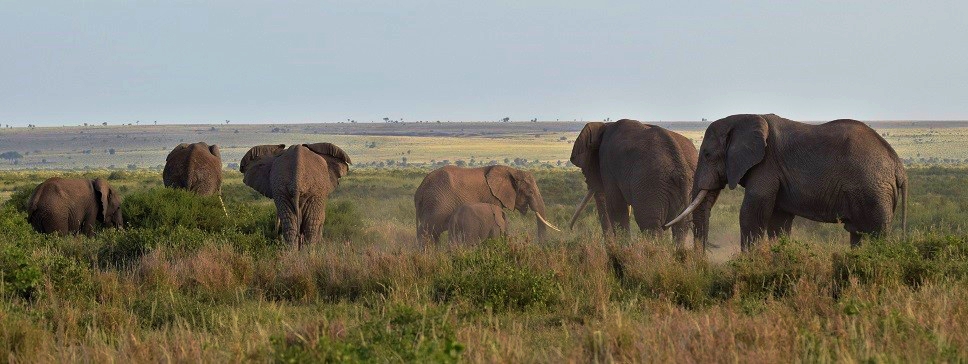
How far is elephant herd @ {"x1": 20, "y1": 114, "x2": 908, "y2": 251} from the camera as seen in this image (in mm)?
12469

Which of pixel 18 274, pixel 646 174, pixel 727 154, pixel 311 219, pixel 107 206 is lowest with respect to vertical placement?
pixel 107 206

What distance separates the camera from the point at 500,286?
984cm

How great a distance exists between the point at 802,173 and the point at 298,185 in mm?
6603

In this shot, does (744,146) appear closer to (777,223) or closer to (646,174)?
(777,223)

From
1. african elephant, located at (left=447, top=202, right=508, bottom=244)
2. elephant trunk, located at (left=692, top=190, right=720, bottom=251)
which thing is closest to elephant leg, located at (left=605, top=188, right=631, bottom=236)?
african elephant, located at (left=447, top=202, right=508, bottom=244)

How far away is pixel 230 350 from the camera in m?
7.10

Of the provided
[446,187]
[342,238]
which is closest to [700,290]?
[446,187]

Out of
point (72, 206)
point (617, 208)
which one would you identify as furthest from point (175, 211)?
point (617, 208)

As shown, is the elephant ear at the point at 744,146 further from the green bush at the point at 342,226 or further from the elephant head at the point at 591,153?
the green bush at the point at 342,226

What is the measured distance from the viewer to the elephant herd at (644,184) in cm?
1247

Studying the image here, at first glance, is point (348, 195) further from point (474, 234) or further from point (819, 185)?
point (819, 185)

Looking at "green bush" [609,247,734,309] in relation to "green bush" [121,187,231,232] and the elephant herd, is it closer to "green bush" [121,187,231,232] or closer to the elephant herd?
the elephant herd

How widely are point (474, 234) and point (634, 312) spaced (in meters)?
7.52

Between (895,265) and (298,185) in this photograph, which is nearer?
(895,265)
